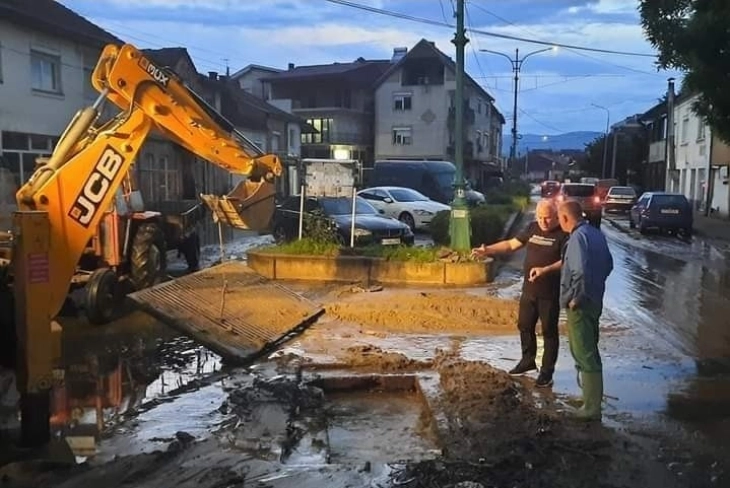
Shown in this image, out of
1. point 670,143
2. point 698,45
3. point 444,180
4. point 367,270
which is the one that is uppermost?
Answer: point 698,45

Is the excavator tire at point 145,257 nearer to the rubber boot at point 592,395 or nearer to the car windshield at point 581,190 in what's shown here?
the rubber boot at point 592,395

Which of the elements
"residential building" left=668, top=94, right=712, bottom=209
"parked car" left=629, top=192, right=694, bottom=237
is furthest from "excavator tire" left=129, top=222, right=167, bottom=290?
"residential building" left=668, top=94, right=712, bottom=209

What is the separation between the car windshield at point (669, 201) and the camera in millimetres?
28547

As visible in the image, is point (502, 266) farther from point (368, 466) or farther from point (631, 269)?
point (368, 466)

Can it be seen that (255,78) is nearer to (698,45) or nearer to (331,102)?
(331,102)

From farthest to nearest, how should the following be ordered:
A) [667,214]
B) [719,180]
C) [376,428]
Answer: [719,180]
[667,214]
[376,428]

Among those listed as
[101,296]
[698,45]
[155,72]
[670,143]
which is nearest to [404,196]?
[698,45]

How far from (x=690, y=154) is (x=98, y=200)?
4199 centimetres

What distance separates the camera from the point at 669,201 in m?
28.7

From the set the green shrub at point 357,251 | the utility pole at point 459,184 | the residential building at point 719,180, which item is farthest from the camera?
the residential building at point 719,180

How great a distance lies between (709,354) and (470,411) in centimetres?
404

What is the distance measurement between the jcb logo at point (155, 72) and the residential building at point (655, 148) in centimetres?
4932

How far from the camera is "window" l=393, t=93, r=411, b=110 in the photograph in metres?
60.1

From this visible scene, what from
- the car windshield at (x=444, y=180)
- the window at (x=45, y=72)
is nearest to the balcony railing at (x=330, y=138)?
the car windshield at (x=444, y=180)
